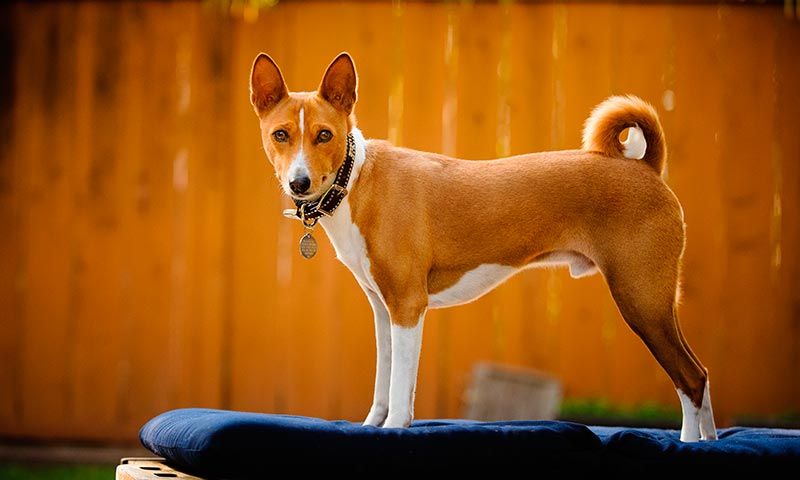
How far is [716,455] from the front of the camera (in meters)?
2.17

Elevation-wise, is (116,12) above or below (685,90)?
above

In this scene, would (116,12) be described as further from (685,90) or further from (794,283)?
(794,283)

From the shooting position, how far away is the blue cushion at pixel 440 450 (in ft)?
6.68

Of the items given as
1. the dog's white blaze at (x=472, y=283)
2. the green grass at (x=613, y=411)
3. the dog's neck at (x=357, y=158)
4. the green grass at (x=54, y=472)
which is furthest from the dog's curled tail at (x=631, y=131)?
the green grass at (x=54, y=472)

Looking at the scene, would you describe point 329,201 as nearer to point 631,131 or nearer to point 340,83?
point 340,83

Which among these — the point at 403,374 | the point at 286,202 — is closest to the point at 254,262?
the point at 286,202

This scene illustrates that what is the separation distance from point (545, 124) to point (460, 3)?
830mm

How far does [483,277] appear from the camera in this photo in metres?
2.55

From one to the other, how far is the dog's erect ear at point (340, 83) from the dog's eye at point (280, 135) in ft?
0.53

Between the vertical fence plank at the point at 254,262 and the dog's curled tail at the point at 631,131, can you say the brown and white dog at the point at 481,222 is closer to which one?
the dog's curled tail at the point at 631,131

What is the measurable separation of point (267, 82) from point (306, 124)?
185mm

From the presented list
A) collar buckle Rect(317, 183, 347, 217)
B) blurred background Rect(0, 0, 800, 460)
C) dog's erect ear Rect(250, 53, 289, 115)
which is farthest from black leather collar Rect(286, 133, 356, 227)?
blurred background Rect(0, 0, 800, 460)

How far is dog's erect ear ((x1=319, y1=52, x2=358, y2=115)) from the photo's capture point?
8.09ft

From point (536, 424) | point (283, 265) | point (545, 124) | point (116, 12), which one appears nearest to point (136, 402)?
point (283, 265)
